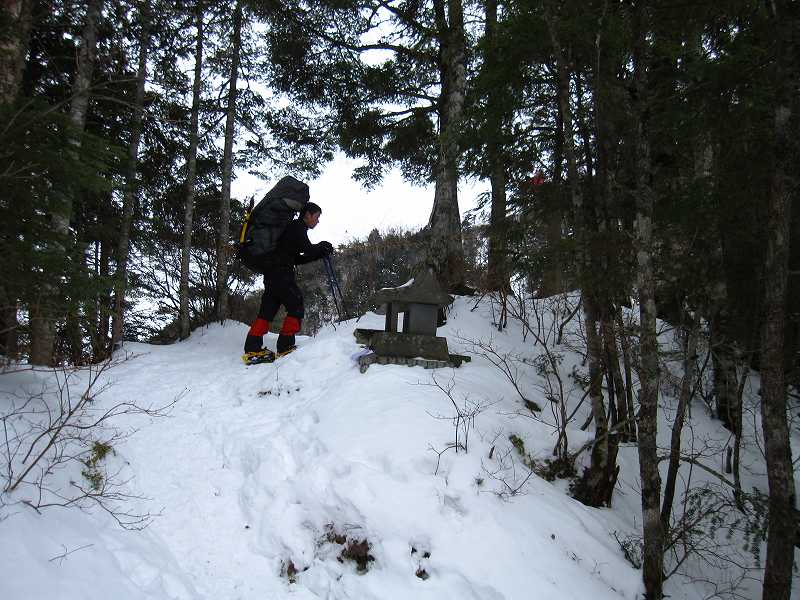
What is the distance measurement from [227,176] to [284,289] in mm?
4567

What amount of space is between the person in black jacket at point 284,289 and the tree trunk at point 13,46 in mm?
3335

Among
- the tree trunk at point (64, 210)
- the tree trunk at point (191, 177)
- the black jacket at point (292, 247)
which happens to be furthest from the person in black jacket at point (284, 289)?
the tree trunk at point (191, 177)

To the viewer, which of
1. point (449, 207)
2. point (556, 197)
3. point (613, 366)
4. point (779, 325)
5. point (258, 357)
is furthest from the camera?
point (449, 207)

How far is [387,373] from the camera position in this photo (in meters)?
5.15

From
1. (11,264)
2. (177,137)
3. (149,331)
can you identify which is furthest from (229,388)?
(149,331)

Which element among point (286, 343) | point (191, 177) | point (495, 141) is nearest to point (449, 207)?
point (495, 141)

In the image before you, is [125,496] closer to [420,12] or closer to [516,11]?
[516,11]

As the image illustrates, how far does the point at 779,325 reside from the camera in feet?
11.0

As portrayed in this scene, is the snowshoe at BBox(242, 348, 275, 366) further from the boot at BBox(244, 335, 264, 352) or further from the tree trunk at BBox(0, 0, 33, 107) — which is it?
the tree trunk at BBox(0, 0, 33, 107)

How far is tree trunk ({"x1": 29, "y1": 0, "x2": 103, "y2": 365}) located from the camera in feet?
14.3

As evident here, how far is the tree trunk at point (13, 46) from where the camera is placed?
4.95 meters

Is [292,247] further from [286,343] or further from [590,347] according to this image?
[590,347]

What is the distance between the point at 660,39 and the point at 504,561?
4.89 m

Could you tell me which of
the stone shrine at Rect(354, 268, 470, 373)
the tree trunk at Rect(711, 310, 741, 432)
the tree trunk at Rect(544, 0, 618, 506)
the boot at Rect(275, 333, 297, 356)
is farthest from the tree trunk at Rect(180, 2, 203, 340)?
the tree trunk at Rect(711, 310, 741, 432)
